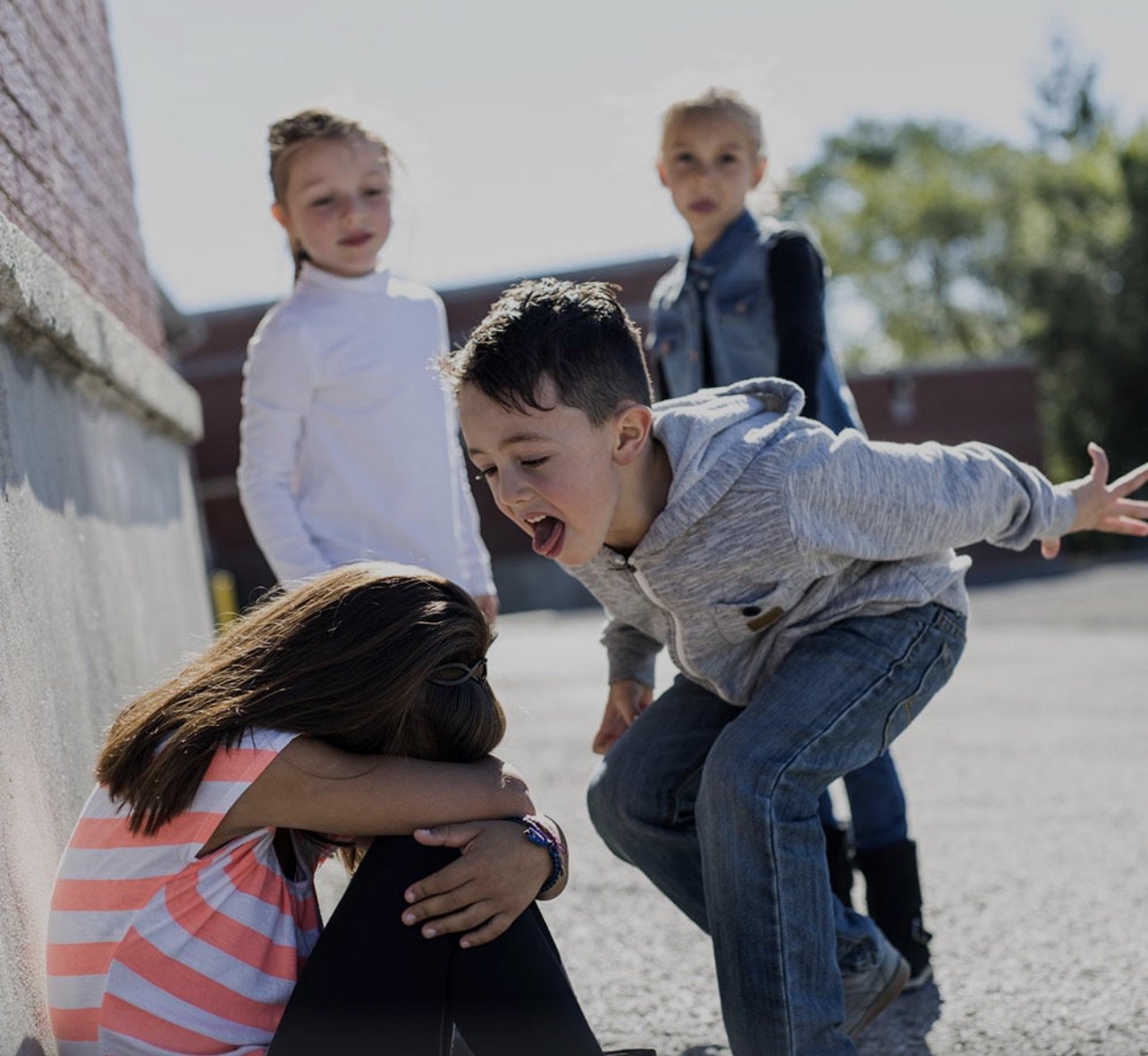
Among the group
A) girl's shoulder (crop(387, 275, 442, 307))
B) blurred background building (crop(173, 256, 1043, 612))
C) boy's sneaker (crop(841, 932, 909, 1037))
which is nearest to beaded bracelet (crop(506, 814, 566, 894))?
boy's sneaker (crop(841, 932, 909, 1037))

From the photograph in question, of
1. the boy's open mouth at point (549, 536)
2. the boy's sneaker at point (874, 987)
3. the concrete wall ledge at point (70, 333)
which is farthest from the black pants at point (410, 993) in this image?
the concrete wall ledge at point (70, 333)

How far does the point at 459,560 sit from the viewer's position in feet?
12.7

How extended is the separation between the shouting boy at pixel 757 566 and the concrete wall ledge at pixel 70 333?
2.91 ft

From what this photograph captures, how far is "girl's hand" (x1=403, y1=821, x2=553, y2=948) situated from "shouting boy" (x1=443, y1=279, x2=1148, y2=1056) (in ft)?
1.42

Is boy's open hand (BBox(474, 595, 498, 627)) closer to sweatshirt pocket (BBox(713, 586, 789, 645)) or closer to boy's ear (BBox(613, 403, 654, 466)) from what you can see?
sweatshirt pocket (BBox(713, 586, 789, 645))

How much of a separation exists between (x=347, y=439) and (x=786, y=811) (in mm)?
1607

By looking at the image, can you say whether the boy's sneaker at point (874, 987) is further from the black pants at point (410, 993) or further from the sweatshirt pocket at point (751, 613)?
the black pants at point (410, 993)

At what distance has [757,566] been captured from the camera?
286 centimetres

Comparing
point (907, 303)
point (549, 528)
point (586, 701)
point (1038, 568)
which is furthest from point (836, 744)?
point (907, 303)

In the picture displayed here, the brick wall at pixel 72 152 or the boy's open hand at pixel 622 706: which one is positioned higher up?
the brick wall at pixel 72 152

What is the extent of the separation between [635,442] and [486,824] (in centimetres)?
78

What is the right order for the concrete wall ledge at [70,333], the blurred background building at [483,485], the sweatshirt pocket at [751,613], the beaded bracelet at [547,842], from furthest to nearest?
the blurred background building at [483,485], the concrete wall ledge at [70,333], the sweatshirt pocket at [751,613], the beaded bracelet at [547,842]

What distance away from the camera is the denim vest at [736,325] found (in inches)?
153

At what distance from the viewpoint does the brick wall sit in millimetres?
3715
